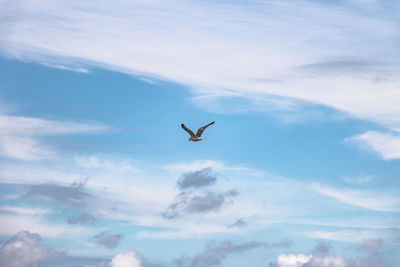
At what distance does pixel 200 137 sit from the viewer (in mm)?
124250
